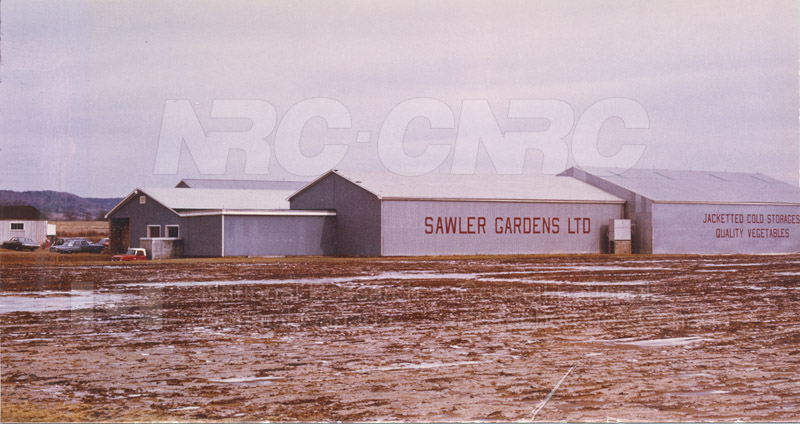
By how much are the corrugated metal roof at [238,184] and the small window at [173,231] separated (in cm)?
2444

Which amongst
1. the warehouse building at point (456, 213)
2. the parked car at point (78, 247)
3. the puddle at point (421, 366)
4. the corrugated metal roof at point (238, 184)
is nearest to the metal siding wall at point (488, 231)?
the warehouse building at point (456, 213)

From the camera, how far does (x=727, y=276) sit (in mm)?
28812

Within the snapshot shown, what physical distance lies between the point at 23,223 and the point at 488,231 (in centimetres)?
4265

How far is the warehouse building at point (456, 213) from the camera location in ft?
149

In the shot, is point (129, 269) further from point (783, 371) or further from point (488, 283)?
point (783, 371)

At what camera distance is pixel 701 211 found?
53031 millimetres

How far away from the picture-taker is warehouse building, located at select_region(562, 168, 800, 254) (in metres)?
51.5

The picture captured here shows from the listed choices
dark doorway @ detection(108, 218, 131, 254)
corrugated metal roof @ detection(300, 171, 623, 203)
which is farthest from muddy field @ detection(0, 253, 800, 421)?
dark doorway @ detection(108, 218, 131, 254)

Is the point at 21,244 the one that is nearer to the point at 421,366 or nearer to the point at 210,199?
the point at 210,199

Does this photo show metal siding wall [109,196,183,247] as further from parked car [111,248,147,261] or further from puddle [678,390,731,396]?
puddle [678,390,731,396]

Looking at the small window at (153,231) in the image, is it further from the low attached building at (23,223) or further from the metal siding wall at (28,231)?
the low attached building at (23,223)

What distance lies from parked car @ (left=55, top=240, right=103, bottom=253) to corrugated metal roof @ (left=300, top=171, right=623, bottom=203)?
61.5 ft

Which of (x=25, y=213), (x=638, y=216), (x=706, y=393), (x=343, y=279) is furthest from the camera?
(x=25, y=213)

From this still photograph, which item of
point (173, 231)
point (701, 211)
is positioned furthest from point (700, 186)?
point (173, 231)
